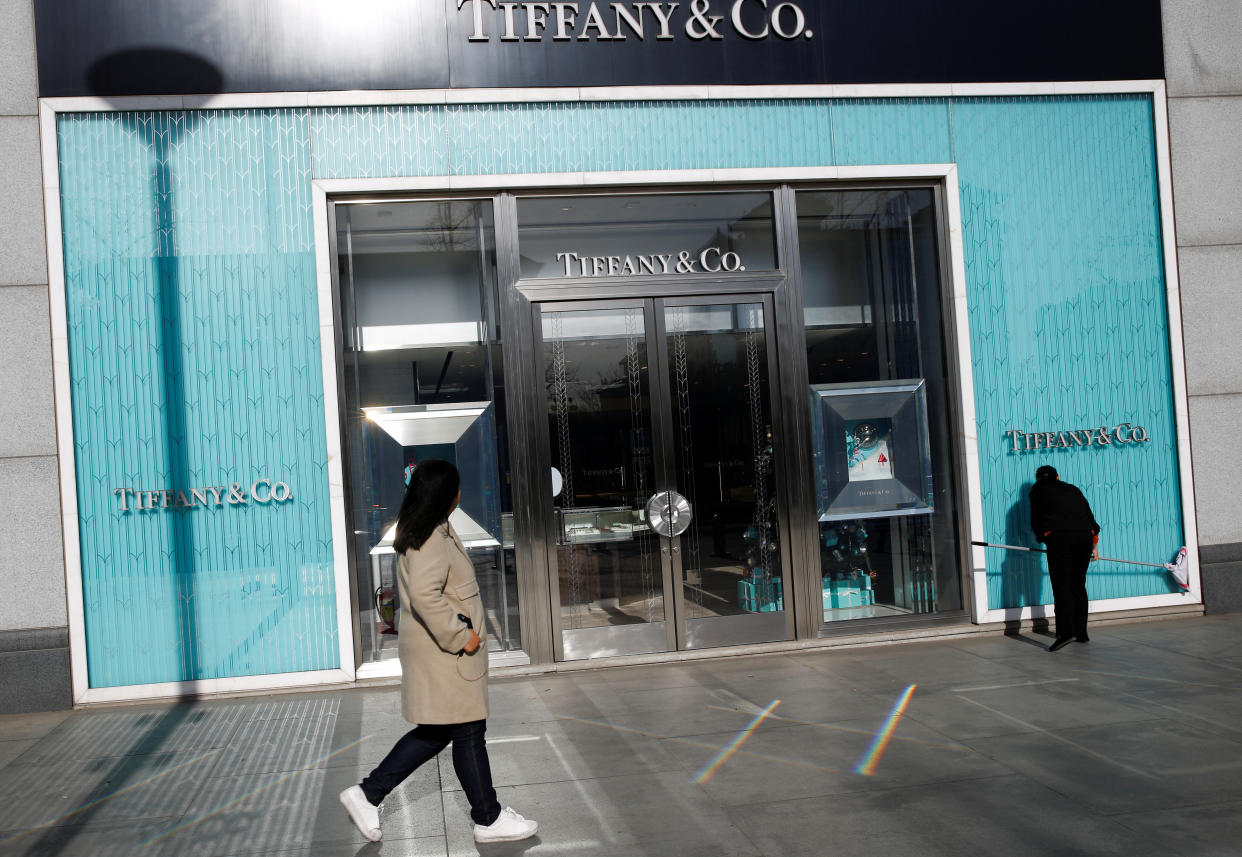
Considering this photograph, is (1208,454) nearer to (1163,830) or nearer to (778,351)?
(778,351)

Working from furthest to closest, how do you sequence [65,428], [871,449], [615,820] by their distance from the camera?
[871,449], [65,428], [615,820]

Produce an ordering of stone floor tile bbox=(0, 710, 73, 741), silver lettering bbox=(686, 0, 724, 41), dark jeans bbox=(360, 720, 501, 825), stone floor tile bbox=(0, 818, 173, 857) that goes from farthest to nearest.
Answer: silver lettering bbox=(686, 0, 724, 41) < stone floor tile bbox=(0, 710, 73, 741) < stone floor tile bbox=(0, 818, 173, 857) < dark jeans bbox=(360, 720, 501, 825)

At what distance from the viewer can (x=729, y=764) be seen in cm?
581

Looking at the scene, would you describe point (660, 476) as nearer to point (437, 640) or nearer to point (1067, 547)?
point (1067, 547)

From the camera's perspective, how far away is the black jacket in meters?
8.45

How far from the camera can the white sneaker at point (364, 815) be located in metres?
4.79

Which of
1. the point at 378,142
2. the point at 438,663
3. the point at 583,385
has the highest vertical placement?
the point at 378,142

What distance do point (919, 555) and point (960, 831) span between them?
4.79 metres

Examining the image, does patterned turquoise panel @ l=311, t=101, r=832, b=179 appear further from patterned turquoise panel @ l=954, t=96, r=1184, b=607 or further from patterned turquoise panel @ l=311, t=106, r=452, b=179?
patterned turquoise panel @ l=954, t=96, r=1184, b=607

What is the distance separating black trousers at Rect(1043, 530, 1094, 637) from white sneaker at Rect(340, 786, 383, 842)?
584cm

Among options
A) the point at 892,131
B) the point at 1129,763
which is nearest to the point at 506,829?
the point at 1129,763

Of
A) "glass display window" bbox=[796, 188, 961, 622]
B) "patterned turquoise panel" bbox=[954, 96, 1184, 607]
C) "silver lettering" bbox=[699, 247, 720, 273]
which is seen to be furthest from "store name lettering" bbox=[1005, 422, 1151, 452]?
"silver lettering" bbox=[699, 247, 720, 273]

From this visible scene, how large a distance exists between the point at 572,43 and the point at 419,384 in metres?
3.04

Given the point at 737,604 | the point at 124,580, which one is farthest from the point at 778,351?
the point at 124,580
